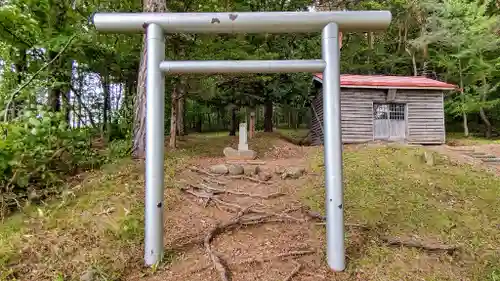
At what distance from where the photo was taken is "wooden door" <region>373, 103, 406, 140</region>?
1412 centimetres

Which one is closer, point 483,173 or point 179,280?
point 179,280

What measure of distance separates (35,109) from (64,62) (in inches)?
251

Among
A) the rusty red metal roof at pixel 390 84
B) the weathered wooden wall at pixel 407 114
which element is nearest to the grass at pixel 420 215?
the weathered wooden wall at pixel 407 114

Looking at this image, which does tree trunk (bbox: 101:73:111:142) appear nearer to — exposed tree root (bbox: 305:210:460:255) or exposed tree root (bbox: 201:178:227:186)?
exposed tree root (bbox: 201:178:227:186)

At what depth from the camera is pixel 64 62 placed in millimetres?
10656

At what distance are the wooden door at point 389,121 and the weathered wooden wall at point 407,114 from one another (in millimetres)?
250

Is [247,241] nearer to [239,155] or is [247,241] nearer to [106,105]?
[239,155]

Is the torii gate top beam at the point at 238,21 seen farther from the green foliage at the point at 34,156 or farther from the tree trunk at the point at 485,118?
the tree trunk at the point at 485,118

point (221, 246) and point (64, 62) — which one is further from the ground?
point (64, 62)

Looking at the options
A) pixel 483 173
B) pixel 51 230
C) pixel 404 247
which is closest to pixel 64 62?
pixel 51 230

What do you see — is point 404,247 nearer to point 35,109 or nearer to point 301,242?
point 301,242

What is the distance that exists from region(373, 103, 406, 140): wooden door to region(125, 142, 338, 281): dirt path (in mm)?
9543

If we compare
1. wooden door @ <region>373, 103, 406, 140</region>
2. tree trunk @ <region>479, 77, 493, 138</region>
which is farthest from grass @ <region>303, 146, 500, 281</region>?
tree trunk @ <region>479, 77, 493, 138</region>

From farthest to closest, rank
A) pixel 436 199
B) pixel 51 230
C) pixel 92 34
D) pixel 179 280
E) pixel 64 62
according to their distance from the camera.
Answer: pixel 64 62, pixel 92 34, pixel 436 199, pixel 51 230, pixel 179 280
